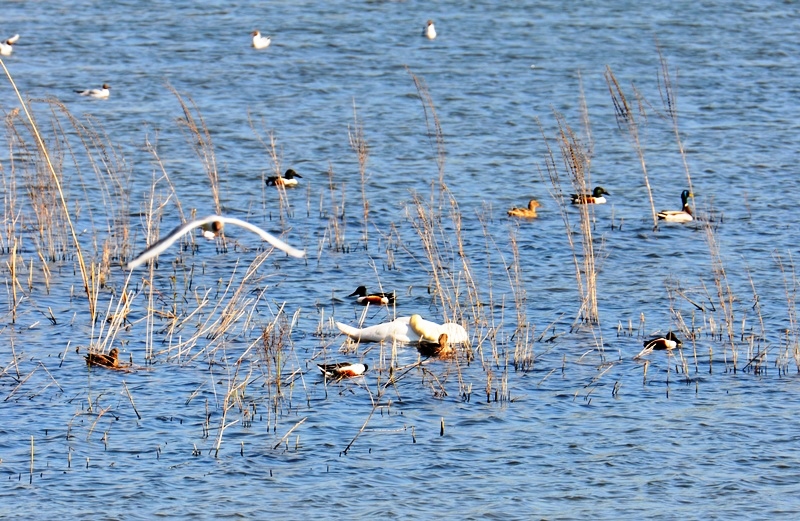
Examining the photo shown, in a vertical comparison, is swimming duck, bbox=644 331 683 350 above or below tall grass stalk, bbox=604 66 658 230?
below

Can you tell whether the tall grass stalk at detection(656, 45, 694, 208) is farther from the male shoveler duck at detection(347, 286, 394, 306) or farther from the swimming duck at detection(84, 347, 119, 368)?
the swimming duck at detection(84, 347, 119, 368)

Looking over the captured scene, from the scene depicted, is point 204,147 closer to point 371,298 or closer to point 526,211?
point 371,298

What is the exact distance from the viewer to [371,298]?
16.5m

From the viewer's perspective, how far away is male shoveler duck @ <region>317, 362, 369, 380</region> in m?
13.4

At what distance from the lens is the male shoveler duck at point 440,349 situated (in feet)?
47.0

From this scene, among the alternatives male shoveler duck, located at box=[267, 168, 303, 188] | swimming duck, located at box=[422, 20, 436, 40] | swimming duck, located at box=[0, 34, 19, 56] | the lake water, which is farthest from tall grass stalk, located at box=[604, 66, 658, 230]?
swimming duck, located at box=[0, 34, 19, 56]

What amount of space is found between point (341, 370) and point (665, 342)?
3.51 m

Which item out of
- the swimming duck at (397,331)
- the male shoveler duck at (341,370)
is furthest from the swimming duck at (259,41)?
the male shoveler duck at (341,370)

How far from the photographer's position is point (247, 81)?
31.8 meters

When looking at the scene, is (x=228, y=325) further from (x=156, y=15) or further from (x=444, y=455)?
(x=156, y=15)

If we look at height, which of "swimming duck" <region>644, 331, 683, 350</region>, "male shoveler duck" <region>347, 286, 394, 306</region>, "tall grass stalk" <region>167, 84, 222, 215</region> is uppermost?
"tall grass stalk" <region>167, 84, 222, 215</region>

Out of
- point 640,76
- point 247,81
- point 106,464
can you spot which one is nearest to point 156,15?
point 247,81

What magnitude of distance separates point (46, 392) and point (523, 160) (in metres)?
13.9

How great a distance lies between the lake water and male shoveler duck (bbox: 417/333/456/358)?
0.37ft
